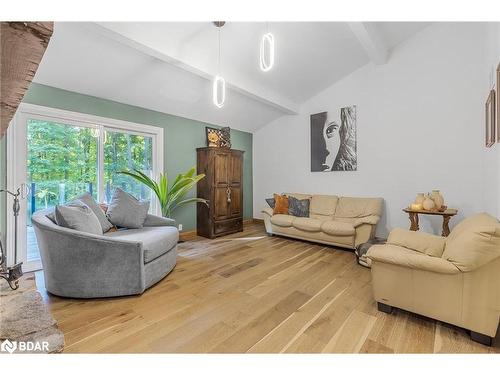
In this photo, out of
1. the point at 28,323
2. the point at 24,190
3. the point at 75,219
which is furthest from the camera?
the point at 24,190

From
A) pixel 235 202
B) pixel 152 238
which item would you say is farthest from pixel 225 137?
pixel 152 238

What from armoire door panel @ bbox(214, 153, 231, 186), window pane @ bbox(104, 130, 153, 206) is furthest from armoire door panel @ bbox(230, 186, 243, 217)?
window pane @ bbox(104, 130, 153, 206)

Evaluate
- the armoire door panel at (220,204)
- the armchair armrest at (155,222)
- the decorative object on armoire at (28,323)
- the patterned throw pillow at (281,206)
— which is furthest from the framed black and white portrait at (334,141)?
the decorative object on armoire at (28,323)

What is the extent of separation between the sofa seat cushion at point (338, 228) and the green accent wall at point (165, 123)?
8.02 ft

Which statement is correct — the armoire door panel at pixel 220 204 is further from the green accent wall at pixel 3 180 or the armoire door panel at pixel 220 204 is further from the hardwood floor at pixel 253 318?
the green accent wall at pixel 3 180

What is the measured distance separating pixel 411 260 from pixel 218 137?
3971mm

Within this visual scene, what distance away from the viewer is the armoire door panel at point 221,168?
4.34 m

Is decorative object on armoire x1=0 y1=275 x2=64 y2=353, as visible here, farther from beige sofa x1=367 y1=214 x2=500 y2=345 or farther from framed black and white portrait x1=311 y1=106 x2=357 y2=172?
framed black and white portrait x1=311 y1=106 x2=357 y2=172

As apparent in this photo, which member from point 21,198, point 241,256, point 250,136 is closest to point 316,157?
point 250,136

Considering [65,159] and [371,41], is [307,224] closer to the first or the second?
[371,41]

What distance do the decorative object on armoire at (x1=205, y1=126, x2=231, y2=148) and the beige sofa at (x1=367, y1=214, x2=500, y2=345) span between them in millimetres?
3648

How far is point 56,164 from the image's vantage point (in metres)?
3.03
